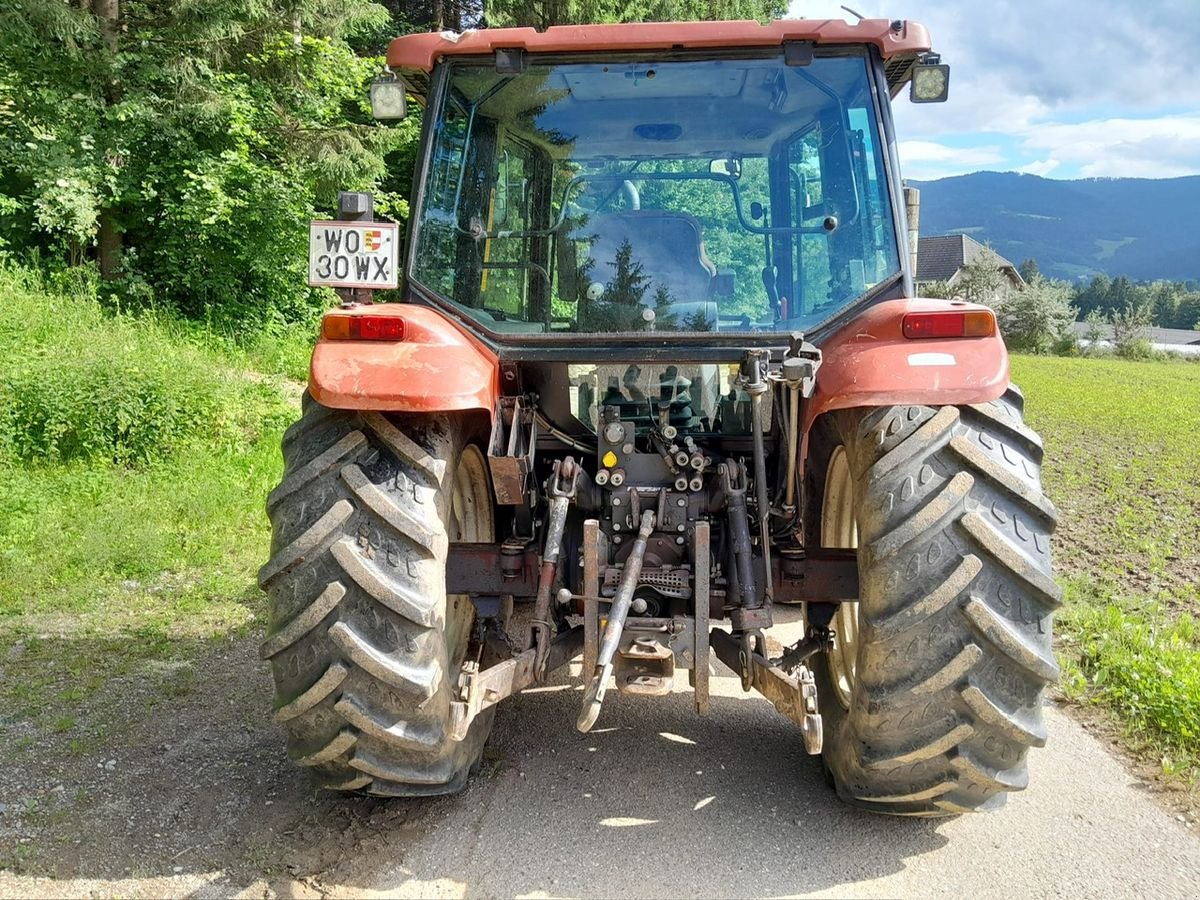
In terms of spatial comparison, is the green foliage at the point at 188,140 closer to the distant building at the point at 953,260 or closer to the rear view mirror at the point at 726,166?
the rear view mirror at the point at 726,166

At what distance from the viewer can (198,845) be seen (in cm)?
299

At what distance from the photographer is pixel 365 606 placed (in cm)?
275

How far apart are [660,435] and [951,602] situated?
112 centimetres

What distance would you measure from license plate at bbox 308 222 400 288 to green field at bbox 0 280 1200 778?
2117 millimetres

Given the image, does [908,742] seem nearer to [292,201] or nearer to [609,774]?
[609,774]

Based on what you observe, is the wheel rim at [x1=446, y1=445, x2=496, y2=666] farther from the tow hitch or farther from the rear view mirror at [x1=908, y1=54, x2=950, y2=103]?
the rear view mirror at [x1=908, y1=54, x2=950, y2=103]

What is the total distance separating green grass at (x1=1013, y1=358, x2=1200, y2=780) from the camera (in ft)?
13.0

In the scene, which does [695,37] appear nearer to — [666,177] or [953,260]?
[666,177]

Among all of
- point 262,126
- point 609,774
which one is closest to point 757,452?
point 609,774

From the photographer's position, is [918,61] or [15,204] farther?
[15,204]

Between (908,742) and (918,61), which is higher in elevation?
(918,61)

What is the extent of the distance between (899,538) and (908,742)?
59cm

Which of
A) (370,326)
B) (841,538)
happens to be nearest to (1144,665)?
(841,538)

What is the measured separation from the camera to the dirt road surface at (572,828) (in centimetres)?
282
